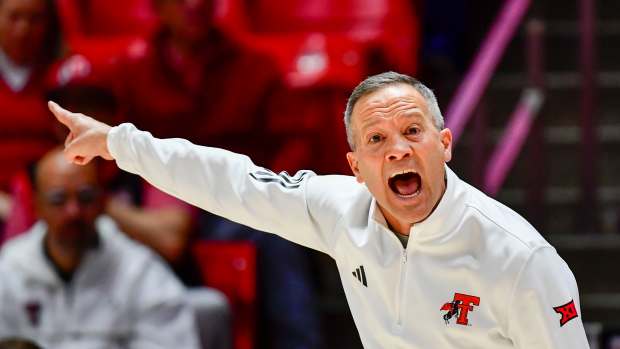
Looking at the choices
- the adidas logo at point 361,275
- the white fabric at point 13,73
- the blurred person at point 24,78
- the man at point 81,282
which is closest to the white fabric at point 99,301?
the man at point 81,282

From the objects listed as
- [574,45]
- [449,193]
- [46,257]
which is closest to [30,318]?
[46,257]

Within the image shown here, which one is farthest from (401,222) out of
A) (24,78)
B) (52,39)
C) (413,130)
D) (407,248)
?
(52,39)

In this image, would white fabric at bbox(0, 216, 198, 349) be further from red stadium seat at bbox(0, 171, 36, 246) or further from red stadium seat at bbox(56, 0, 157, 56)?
red stadium seat at bbox(56, 0, 157, 56)

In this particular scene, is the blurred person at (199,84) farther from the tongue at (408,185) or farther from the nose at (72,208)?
the tongue at (408,185)

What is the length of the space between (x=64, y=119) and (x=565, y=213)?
11.0 ft

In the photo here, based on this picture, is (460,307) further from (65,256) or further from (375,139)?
(65,256)

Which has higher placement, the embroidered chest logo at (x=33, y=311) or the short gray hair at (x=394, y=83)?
the short gray hair at (x=394, y=83)

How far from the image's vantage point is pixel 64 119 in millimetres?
3568

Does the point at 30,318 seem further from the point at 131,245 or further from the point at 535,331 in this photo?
the point at 535,331

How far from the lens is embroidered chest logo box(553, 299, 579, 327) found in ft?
9.92

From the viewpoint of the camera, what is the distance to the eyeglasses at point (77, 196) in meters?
5.29

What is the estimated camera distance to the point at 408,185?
327 centimetres

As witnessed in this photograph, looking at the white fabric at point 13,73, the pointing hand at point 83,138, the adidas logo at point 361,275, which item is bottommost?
the white fabric at point 13,73

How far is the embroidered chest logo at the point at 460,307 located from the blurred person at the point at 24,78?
128 inches
